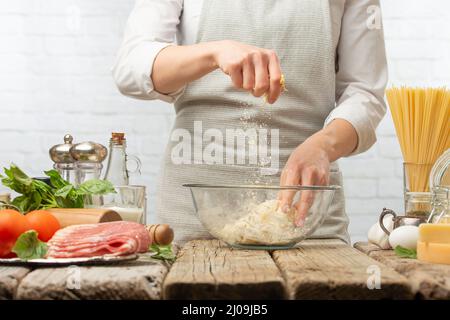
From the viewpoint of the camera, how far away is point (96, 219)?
1.34 m

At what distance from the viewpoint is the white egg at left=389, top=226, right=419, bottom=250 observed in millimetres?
A: 1354

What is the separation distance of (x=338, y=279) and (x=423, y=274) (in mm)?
132

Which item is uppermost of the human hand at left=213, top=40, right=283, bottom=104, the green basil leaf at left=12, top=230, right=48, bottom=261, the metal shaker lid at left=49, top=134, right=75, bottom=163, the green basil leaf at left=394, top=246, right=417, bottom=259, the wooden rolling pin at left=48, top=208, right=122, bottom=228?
the human hand at left=213, top=40, right=283, bottom=104

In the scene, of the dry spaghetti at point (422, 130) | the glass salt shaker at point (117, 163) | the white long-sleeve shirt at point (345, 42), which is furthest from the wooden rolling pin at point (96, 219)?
the dry spaghetti at point (422, 130)

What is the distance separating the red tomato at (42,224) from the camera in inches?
50.0

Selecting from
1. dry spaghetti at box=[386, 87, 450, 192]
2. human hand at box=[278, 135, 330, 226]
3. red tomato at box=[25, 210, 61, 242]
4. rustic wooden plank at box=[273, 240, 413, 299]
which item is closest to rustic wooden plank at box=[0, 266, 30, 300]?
red tomato at box=[25, 210, 61, 242]

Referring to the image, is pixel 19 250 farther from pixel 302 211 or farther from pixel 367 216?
pixel 367 216

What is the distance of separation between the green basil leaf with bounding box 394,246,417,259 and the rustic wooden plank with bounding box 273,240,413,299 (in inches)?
5.4

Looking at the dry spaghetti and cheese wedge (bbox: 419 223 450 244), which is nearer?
cheese wedge (bbox: 419 223 450 244)

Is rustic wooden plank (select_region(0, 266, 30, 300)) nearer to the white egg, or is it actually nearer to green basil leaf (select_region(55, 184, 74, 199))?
green basil leaf (select_region(55, 184, 74, 199))

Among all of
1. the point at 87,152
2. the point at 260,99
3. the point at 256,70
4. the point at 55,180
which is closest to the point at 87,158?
the point at 87,152

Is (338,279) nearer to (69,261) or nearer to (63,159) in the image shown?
(69,261)

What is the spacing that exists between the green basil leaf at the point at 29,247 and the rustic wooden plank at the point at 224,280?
19cm
